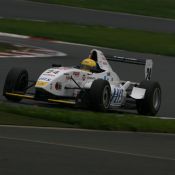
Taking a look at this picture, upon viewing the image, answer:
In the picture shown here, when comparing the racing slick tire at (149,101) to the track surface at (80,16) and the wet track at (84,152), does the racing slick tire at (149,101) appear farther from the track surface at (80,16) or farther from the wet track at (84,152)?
the track surface at (80,16)

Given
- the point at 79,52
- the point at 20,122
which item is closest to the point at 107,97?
the point at 20,122

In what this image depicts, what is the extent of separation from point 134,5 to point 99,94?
2359 cm

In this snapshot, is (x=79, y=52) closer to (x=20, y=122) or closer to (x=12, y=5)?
(x=12, y=5)

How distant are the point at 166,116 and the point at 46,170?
7.85 m

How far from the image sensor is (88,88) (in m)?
15.3

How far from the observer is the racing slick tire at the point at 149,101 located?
15.8 metres

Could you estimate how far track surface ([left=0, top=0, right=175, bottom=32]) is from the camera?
3318cm

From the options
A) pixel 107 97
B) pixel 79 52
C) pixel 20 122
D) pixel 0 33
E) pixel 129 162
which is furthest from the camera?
pixel 0 33

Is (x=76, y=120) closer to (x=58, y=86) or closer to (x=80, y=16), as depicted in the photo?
(x=58, y=86)

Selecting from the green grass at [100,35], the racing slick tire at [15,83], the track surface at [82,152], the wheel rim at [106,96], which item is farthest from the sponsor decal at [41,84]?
the green grass at [100,35]

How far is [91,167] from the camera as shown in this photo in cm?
884

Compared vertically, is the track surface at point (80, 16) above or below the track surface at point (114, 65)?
above

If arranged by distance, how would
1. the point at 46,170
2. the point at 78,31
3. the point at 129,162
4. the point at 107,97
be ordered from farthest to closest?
1. the point at 78,31
2. the point at 107,97
3. the point at 129,162
4. the point at 46,170

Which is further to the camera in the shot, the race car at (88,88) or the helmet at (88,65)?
the helmet at (88,65)
